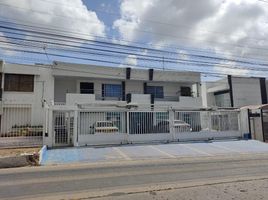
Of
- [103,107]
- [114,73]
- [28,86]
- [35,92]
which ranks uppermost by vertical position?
[114,73]

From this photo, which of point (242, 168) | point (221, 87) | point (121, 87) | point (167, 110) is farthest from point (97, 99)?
point (242, 168)

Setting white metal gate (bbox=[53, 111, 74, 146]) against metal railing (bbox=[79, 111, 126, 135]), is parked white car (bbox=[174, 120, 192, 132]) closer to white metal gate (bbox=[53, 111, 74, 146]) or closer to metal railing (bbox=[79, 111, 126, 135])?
metal railing (bbox=[79, 111, 126, 135])

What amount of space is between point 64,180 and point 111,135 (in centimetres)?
1052

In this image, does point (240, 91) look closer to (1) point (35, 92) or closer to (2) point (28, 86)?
(1) point (35, 92)

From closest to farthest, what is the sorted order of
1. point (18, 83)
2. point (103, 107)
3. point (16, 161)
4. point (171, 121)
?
point (16, 161) < point (103, 107) < point (171, 121) < point (18, 83)

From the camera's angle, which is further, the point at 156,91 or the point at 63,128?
the point at 156,91

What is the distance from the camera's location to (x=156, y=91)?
33.2 meters

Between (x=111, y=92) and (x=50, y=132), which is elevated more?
(x=111, y=92)

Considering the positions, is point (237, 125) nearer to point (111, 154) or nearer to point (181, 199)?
point (111, 154)

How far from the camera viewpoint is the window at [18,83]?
26250mm

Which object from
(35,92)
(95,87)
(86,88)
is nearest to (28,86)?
(35,92)

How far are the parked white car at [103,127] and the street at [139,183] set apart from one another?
8.21 m

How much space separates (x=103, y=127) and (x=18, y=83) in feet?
42.3

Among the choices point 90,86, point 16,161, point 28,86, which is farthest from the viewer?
point 90,86
